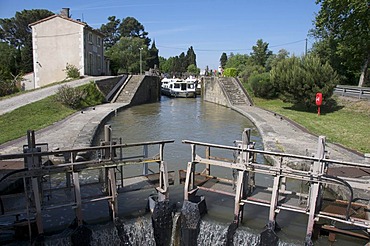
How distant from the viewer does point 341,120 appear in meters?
19.5

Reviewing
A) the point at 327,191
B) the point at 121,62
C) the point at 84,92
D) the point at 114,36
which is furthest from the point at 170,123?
the point at 114,36

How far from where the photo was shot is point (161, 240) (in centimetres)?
725

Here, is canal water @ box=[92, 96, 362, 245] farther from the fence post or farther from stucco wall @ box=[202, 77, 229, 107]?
stucco wall @ box=[202, 77, 229, 107]

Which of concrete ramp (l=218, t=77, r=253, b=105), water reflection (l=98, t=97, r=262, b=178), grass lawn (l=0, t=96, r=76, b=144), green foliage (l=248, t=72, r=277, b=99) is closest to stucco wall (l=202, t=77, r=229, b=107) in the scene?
concrete ramp (l=218, t=77, r=253, b=105)

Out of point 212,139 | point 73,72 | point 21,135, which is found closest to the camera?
point 21,135

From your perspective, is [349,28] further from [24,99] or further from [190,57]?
[190,57]

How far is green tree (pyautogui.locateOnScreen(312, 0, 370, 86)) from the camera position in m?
25.2

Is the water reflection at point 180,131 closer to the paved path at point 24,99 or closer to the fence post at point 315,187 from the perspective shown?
the fence post at point 315,187

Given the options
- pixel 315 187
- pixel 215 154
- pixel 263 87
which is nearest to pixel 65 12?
pixel 263 87

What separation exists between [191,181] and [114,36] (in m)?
89.2

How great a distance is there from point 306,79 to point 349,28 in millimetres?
9707

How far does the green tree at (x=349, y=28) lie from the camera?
25.2 m

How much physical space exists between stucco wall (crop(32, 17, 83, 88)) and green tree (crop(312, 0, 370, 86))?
76.2 ft

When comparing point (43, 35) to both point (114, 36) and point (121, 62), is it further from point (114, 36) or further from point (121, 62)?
point (114, 36)
